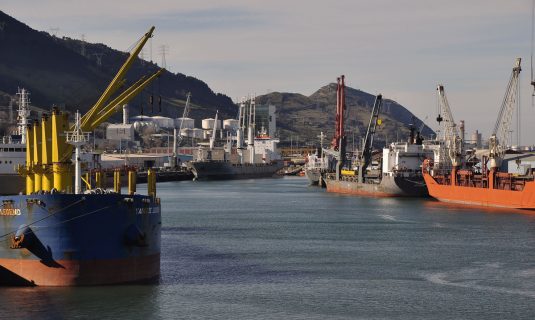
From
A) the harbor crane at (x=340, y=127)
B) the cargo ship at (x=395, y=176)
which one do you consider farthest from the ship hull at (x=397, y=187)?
the harbor crane at (x=340, y=127)

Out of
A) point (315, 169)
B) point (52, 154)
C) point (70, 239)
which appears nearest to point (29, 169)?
point (52, 154)

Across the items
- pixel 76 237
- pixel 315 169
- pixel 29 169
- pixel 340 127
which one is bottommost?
pixel 76 237

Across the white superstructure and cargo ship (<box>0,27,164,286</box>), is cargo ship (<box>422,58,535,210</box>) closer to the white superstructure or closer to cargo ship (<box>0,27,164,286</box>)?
the white superstructure

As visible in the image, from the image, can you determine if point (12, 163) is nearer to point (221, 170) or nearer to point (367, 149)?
point (367, 149)

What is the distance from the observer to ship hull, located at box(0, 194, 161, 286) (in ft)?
108

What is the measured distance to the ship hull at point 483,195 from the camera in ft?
262

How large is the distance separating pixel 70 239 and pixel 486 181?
63.8 meters

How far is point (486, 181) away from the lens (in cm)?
8994

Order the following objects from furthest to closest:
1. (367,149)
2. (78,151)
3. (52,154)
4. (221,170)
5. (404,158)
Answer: (221,170) < (367,149) < (404,158) < (52,154) < (78,151)

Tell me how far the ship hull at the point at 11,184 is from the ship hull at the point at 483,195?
42769 millimetres

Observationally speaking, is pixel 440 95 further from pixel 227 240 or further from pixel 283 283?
pixel 283 283

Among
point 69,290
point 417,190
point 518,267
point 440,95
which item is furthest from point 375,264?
point 440,95

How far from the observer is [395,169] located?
349ft

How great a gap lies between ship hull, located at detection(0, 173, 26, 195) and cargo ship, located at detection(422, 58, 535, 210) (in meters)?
42.8
